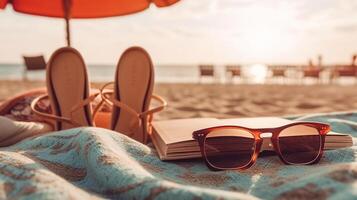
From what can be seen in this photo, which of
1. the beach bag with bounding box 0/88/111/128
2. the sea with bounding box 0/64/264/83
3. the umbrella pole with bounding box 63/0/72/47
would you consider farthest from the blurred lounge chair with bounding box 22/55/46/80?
the beach bag with bounding box 0/88/111/128

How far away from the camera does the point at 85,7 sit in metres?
3.37

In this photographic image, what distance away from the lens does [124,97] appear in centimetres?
208

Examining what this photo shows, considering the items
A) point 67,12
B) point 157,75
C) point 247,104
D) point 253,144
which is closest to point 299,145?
point 253,144

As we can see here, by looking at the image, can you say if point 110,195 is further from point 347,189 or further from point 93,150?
point 347,189

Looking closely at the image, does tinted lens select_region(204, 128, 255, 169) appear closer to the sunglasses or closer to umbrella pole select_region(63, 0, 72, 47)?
the sunglasses

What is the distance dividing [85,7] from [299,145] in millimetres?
2659

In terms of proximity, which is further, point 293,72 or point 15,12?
point 293,72

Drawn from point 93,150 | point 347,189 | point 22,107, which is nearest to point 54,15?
point 22,107

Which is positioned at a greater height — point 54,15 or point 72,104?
point 54,15

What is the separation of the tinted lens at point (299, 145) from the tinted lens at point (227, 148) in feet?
0.40

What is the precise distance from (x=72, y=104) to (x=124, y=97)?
0.28 metres

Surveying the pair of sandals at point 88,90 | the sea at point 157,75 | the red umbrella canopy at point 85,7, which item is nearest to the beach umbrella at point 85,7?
the red umbrella canopy at point 85,7

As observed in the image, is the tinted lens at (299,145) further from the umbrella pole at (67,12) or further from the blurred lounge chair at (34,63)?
the blurred lounge chair at (34,63)

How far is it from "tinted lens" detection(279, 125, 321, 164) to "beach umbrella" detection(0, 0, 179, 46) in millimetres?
2091
